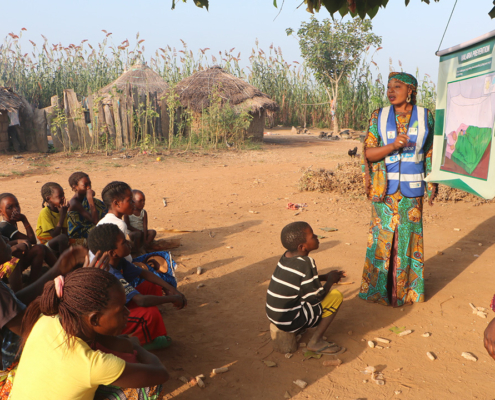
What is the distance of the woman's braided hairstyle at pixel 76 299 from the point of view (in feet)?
5.60

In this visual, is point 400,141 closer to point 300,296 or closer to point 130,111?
point 300,296

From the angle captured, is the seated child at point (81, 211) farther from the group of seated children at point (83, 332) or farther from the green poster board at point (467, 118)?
the green poster board at point (467, 118)

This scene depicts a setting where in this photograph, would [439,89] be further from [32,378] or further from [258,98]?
[258,98]

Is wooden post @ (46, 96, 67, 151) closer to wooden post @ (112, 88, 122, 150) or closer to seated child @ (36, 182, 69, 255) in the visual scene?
wooden post @ (112, 88, 122, 150)

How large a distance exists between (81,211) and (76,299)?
2968 millimetres

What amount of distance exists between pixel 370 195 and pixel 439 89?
1.02m

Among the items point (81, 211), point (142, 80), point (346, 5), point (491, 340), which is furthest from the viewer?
point (142, 80)

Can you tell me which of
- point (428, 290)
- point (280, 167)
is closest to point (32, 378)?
point (428, 290)

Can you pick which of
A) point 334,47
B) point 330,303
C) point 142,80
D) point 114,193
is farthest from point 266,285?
point 334,47

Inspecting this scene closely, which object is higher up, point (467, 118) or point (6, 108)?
point (6, 108)

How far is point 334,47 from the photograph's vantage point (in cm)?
1912

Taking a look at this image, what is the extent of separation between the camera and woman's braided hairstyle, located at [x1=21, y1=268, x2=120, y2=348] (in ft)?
5.60

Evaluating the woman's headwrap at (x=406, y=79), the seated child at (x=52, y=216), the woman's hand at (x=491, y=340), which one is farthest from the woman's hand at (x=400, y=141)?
the seated child at (x=52, y=216)

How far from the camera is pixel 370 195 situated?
3.66 meters
